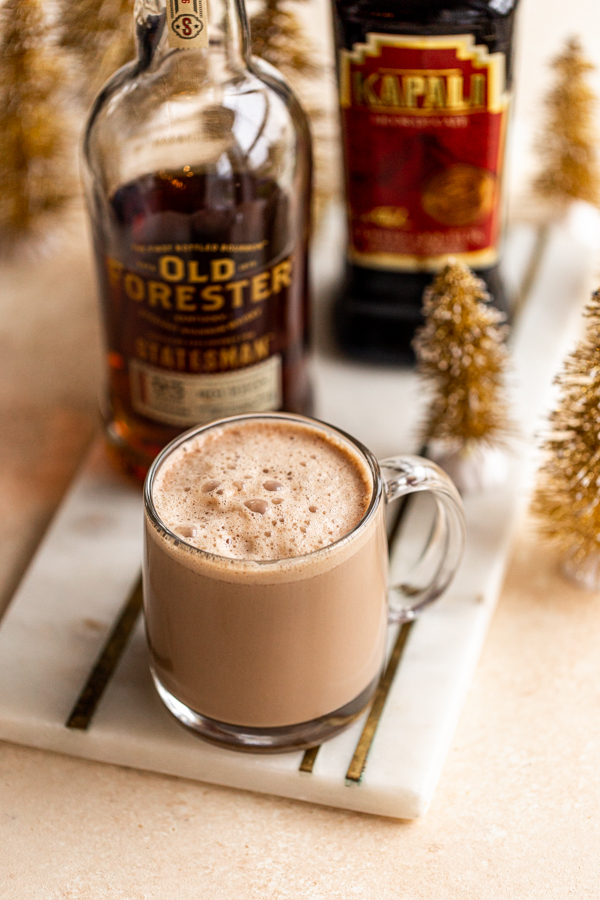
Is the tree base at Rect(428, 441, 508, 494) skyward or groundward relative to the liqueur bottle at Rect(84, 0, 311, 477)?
groundward

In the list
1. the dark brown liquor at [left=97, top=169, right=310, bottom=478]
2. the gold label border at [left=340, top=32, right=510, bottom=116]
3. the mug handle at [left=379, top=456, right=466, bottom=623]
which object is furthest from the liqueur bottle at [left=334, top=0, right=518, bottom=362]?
the mug handle at [left=379, top=456, right=466, bottom=623]

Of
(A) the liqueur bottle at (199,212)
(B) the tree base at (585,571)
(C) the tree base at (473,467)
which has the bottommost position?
(B) the tree base at (585,571)

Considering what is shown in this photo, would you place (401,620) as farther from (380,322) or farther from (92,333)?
(92,333)

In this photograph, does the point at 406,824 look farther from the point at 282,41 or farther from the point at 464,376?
the point at 282,41

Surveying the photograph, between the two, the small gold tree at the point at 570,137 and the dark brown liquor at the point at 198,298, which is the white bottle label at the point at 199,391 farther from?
the small gold tree at the point at 570,137

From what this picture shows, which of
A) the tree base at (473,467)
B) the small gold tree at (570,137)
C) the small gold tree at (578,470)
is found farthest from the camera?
the small gold tree at (570,137)

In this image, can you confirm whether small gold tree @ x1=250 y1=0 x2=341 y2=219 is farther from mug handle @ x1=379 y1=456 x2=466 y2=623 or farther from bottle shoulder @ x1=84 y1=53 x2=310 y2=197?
mug handle @ x1=379 y1=456 x2=466 y2=623

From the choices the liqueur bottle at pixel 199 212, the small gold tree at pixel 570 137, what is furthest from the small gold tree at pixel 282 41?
the small gold tree at pixel 570 137
